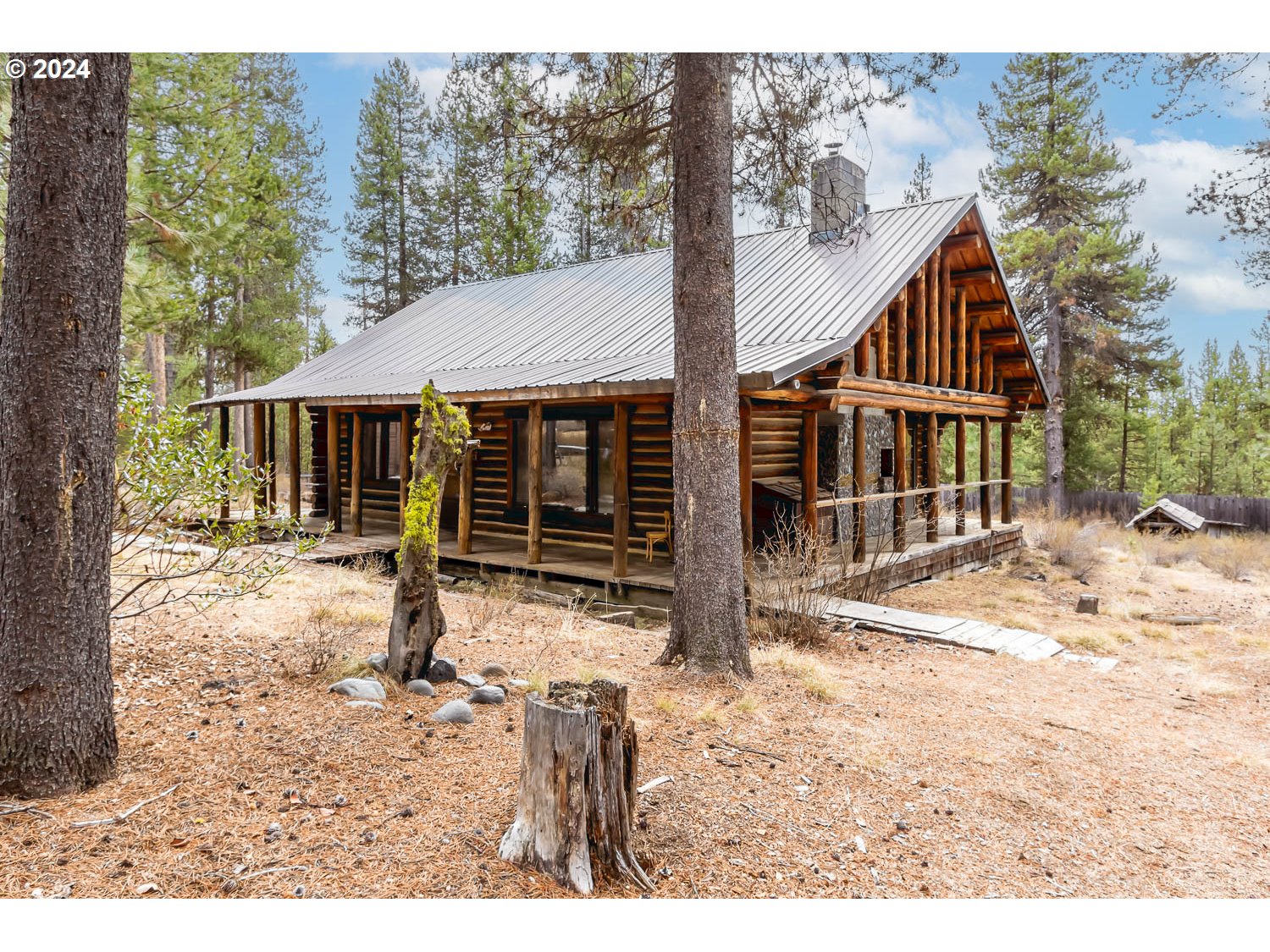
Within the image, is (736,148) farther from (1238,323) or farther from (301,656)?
(1238,323)

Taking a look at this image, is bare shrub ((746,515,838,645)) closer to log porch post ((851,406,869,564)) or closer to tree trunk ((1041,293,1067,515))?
log porch post ((851,406,869,564))

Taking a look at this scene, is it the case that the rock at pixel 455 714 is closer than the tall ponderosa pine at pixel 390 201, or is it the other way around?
the rock at pixel 455 714

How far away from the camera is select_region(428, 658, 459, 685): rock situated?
490 cm

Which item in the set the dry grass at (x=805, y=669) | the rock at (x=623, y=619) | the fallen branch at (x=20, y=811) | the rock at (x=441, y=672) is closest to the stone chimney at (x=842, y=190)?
the rock at (x=623, y=619)

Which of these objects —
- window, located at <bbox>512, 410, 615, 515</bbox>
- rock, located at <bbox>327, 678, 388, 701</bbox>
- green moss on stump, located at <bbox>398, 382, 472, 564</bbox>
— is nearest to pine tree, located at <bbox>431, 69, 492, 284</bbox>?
window, located at <bbox>512, 410, 615, 515</bbox>

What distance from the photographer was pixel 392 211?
2739 centimetres

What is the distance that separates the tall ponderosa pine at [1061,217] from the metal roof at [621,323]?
10.1m

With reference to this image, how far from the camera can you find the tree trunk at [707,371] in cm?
536

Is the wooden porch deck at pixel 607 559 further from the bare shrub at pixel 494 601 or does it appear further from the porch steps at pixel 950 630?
the porch steps at pixel 950 630

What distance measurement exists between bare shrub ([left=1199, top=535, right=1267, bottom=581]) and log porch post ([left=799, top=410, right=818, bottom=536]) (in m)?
10.9

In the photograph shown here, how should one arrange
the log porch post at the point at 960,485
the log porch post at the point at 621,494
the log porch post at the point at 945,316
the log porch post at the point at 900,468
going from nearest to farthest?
1. the log porch post at the point at 621,494
2. the log porch post at the point at 900,468
3. the log porch post at the point at 945,316
4. the log porch post at the point at 960,485

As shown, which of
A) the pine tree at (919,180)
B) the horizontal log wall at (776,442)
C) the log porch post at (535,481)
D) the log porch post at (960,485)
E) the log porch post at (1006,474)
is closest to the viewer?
the log porch post at (535,481)
